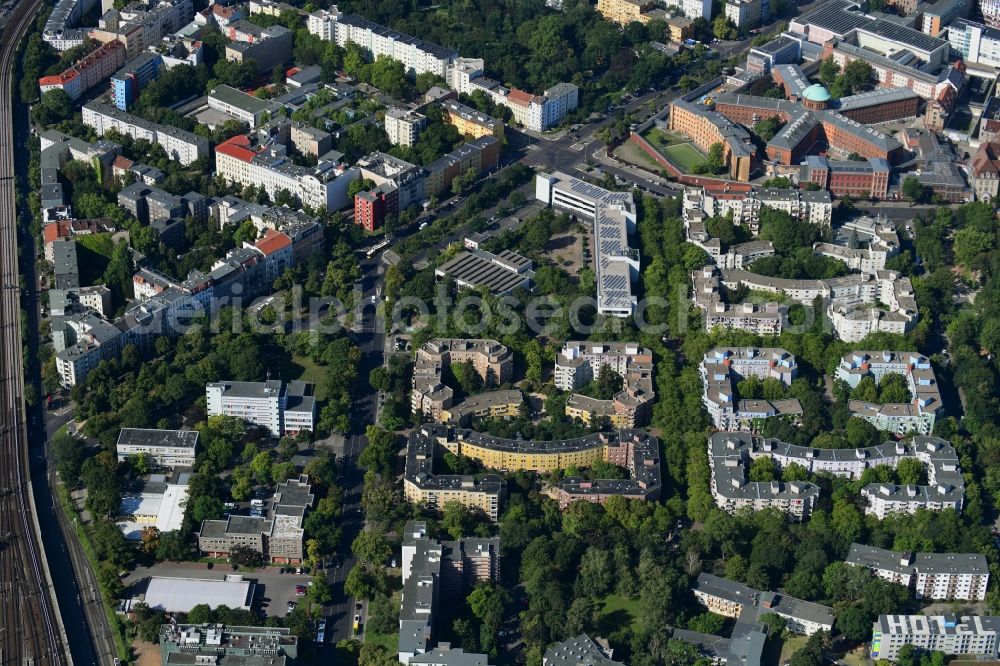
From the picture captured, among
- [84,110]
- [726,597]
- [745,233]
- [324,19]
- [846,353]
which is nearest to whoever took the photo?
[726,597]

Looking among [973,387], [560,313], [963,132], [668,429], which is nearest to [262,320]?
[560,313]

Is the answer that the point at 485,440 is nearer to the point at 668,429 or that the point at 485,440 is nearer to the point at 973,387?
the point at 668,429

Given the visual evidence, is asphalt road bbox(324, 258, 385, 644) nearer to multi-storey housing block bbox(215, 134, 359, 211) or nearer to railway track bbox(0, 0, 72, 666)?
multi-storey housing block bbox(215, 134, 359, 211)

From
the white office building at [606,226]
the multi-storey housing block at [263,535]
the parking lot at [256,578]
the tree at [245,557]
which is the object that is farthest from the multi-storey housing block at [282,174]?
the parking lot at [256,578]

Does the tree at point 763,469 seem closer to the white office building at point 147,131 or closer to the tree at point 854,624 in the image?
the tree at point 854,624

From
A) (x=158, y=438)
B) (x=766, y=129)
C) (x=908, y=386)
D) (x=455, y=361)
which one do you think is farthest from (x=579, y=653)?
(x=766, y=129)

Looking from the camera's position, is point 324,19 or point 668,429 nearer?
point 668,429
